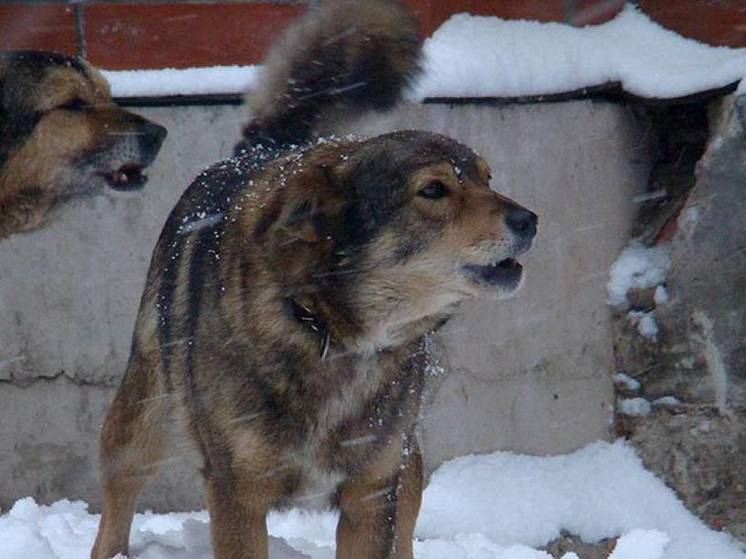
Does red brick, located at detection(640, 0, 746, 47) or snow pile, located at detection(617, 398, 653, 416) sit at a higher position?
red brick, located at detection(640, 0, 746, 47)

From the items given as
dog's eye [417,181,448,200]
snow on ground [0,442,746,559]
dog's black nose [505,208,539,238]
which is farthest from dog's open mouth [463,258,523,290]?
snow on ground [0,442,746,559]

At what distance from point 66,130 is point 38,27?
1194mm

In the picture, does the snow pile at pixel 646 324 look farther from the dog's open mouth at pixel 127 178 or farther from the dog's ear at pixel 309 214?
the dog's ear at pixel 309 214

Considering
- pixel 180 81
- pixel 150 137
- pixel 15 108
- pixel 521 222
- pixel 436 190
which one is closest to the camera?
pixel 521 222

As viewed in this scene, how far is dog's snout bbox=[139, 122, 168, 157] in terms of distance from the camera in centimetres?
525

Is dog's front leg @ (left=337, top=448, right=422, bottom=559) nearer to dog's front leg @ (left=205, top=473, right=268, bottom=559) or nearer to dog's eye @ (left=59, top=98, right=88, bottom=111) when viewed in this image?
dog's front leg @ (left=205, top=473, right=268, bottom=559)

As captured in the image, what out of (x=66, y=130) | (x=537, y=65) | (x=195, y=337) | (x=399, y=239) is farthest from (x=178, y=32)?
(x=399, y=239)

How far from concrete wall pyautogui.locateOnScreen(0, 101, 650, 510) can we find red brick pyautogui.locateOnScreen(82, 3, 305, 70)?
0.98ft

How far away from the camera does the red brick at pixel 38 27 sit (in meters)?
6.15

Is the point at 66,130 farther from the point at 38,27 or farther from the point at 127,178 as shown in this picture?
the point at 38,27

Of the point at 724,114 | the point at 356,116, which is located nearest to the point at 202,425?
the point at 356,116

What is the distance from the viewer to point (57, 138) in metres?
5.14

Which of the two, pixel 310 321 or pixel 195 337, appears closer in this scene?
pixel 310 321

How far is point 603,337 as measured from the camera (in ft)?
20.9
